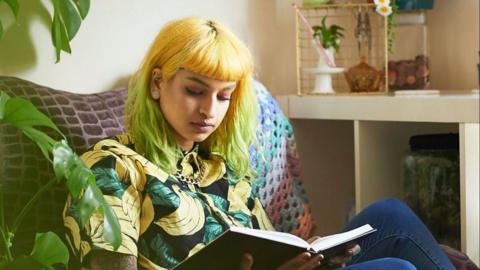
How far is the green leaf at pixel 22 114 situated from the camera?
1.22 m

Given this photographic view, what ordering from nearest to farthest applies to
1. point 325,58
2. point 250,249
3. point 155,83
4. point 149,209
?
point 250,249, point 149,209, point 155,83, point 325,58

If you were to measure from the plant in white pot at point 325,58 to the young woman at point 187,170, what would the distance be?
70cm

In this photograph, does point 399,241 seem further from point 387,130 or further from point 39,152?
point 39,152

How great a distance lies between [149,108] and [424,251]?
67 cm

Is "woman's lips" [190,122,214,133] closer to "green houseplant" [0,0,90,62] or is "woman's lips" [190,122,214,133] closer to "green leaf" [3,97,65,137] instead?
"green houseplant" [0,0,90,62]

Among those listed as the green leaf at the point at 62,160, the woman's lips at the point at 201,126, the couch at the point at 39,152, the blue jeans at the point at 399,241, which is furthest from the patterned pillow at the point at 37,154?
the blue jeans at the point at 399,241

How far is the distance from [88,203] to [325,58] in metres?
1.40

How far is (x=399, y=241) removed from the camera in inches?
71.9

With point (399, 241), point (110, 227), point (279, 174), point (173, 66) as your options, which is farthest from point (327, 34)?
point (110, 227)

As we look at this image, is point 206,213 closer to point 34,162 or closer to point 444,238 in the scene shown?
point 34,162

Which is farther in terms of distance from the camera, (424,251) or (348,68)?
(348,68)

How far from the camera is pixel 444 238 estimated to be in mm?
2332

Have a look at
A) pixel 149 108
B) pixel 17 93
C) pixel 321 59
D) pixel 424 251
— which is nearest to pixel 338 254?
pixel 424 251

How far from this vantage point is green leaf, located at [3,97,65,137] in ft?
4.00
